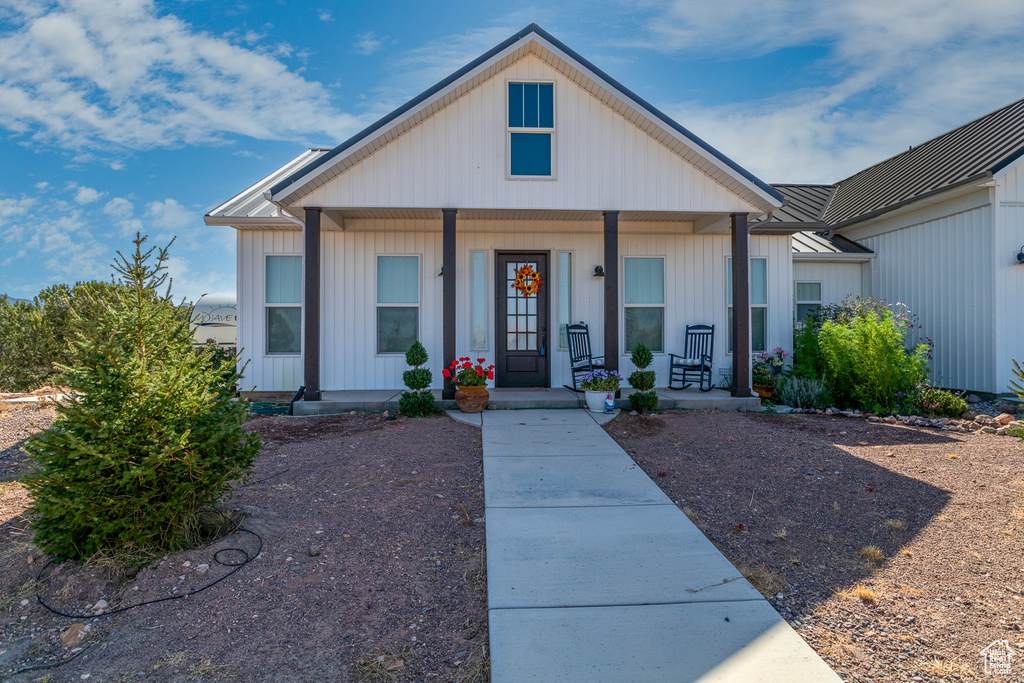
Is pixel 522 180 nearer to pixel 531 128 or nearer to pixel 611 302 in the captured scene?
pixel 531 128

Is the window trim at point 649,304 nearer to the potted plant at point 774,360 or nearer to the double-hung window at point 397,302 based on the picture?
the potted plant at point 774,360

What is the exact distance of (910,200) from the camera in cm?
948

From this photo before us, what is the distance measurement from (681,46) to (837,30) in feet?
11.9

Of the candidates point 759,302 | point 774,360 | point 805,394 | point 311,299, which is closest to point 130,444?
point 311,299

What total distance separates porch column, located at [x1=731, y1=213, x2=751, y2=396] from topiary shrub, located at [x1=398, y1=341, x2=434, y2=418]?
4.38 metres

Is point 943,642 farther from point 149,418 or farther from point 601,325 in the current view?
point 601,325

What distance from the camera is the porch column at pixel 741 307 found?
802cm

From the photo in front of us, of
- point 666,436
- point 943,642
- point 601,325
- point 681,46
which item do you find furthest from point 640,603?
point 681,46

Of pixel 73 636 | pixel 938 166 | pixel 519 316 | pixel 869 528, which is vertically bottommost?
pixel 73 636

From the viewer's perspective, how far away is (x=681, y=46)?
9070mm

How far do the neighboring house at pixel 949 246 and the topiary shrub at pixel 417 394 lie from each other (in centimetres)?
655

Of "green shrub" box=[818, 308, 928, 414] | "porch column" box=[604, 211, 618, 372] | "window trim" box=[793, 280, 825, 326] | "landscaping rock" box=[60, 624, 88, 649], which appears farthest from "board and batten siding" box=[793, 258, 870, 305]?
"landscaping rock" box=[60, 624, 88, 649]

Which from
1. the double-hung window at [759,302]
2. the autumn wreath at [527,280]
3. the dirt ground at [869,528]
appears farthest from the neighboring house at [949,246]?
the autumn wreath at [527,280]

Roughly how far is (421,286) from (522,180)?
2401 mm
